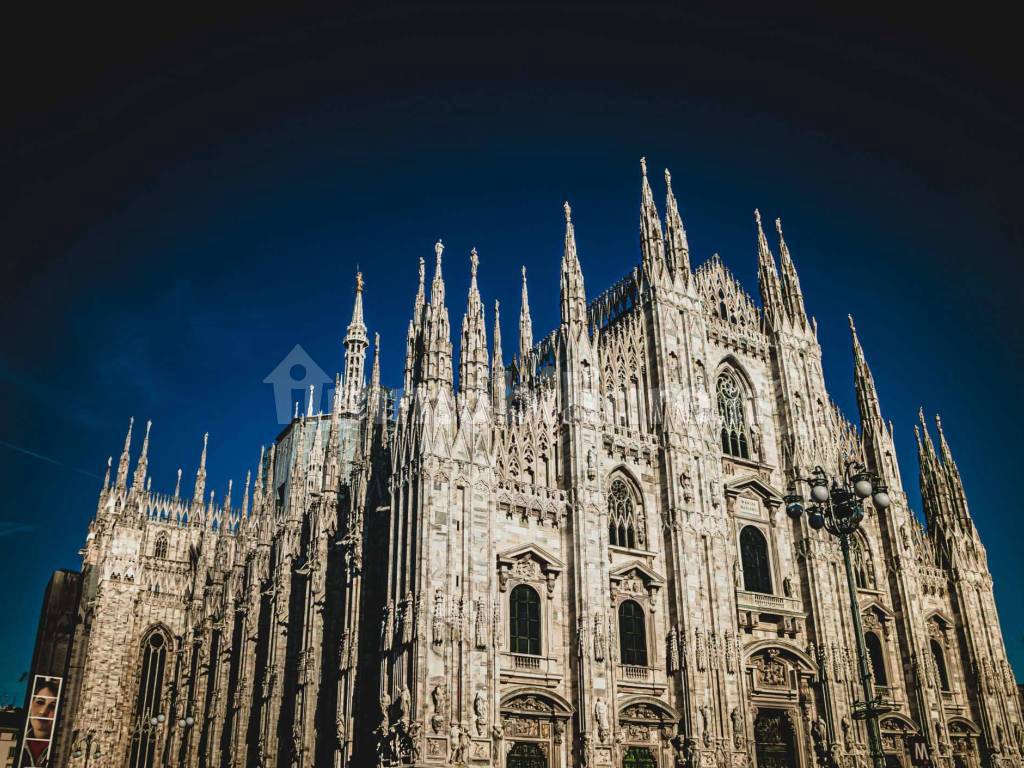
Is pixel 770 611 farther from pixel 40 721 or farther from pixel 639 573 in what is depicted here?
pixel 40 721

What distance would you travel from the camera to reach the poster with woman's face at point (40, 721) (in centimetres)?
1673

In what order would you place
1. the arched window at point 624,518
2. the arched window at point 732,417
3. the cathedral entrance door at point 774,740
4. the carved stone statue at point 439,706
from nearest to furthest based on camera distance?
the carved stone statue at point 439,706
the cathedral entrance door at point 774,740
the arched window at point 624,518
the arched window at point 732,417

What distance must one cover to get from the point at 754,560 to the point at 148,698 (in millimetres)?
39550

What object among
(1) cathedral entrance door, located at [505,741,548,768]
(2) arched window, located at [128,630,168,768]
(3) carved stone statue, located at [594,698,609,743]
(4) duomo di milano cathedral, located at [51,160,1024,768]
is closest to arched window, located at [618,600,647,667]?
(4) duomo di milano cathedral, located at [51,160,1024,768]

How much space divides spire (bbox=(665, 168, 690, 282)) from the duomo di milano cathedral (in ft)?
0.38

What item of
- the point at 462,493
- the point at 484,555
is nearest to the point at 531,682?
the point at 484,555

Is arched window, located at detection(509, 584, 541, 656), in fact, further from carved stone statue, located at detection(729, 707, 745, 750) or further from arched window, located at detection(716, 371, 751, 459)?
arched window, located at detection(716, 371, 751, 459)

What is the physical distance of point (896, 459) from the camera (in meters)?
44.5

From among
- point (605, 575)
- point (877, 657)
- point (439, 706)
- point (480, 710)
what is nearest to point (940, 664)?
point (877, 657)

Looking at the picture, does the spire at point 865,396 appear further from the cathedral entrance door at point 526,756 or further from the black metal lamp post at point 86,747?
the black metal lamp post at point 86,747

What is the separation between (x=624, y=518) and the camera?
3538 cm

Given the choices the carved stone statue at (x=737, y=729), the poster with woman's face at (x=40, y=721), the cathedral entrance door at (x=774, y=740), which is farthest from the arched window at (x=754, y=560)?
the poster with woman's face at (x=40, y=721)

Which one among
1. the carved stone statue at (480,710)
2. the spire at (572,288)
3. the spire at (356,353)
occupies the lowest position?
the carved stone statue at (480,710)

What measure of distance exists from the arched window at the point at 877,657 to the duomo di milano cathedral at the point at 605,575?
16cm
